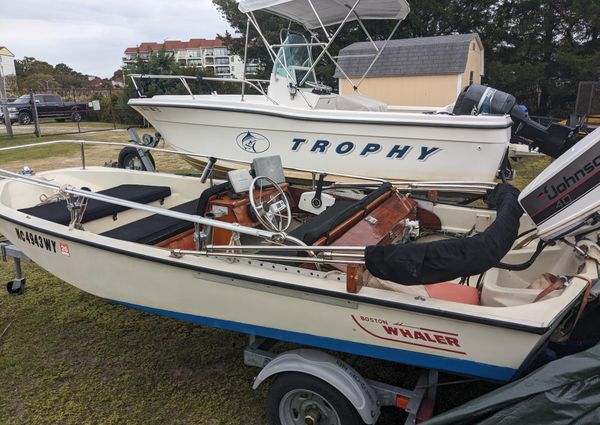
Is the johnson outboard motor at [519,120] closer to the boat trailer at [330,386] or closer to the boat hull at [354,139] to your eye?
the boat hull at [354,139]

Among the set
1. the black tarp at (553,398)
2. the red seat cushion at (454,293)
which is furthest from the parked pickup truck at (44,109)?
the black tarp at (553,398)

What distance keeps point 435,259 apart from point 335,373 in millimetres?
736

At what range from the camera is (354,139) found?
5.31 metres

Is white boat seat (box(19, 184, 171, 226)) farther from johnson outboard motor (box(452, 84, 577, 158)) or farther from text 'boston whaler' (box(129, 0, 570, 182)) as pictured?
johnson outboard motor (box(452, 84, 577, 158))

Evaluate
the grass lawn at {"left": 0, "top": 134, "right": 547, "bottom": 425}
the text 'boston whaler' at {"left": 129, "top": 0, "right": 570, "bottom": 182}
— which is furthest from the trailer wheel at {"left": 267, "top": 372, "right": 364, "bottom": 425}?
the text 'boston whaler' at {"left": 129, "top": 0, "right": 570, "bottom": 182}

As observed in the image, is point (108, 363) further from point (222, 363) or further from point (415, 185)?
point (415, 185)

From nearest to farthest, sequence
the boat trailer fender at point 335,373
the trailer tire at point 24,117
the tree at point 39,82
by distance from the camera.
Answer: the boat trailer fender at point 335,373 < the trailer tire at point 24,117 < the tree at point 39,82

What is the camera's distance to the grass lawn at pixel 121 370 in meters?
2.60

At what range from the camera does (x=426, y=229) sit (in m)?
3.48

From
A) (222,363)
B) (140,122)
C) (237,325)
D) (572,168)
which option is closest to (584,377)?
(572,168)

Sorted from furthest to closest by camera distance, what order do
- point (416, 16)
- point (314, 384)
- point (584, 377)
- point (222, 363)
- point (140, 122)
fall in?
point (416, 16), point (140, 122), point (222, 363), point (314, 384), point (584, 377)

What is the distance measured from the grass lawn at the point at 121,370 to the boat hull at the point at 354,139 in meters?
2.80

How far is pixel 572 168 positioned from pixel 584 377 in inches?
42.4

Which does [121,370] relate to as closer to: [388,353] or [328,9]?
[388,353]
